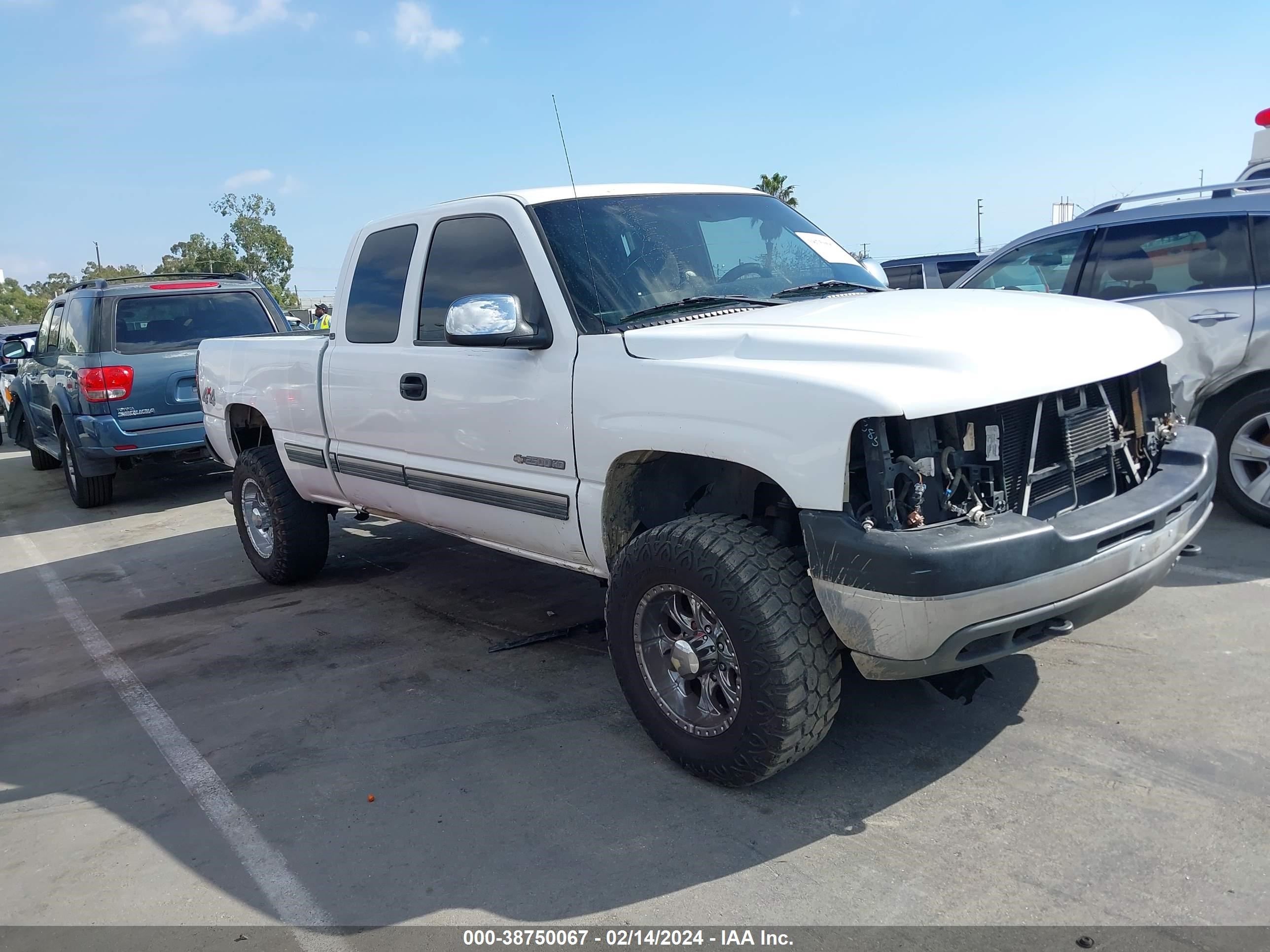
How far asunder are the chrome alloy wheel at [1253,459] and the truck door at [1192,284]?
31cm

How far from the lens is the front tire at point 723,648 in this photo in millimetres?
2988

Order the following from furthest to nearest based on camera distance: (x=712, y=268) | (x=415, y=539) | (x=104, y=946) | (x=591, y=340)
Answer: (x=415, y=539), (x=712, y=268), (x=591, y=340), (x=104, y=946)

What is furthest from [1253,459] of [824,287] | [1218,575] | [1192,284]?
[824,287]

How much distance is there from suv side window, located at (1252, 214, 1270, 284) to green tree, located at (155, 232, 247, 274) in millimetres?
45131

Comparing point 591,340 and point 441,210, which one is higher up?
point 441,210

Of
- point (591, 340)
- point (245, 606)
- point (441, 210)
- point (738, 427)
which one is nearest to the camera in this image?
point (738, 427)

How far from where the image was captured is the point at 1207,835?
Answer: 9.30 ft

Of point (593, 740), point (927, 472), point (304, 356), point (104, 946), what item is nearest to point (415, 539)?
point (304, 356)

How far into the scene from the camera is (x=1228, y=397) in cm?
564

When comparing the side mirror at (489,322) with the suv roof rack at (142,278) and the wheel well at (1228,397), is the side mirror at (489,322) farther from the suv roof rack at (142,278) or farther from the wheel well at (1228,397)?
the suv roof rack at (142,278)

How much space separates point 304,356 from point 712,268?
98.7 inches

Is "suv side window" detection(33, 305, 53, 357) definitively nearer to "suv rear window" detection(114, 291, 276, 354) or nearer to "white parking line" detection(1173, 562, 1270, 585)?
"suv rear window" detection(114, 291, 276, 354)

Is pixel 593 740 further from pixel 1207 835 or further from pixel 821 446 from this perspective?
pixel 1207 835

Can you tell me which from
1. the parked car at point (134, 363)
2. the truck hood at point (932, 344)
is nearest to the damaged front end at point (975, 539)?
the truck hood at point (932, 344)
